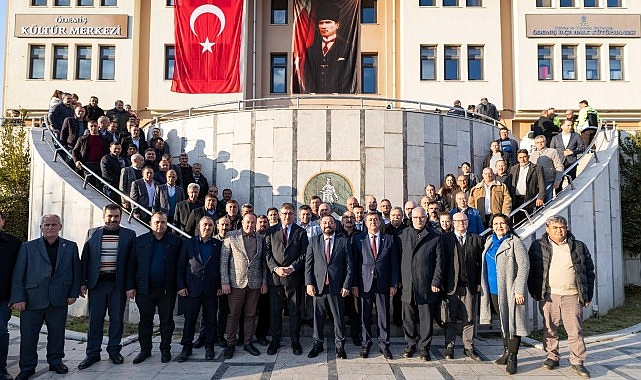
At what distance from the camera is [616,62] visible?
21.5 meters

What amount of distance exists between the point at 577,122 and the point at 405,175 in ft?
17.5

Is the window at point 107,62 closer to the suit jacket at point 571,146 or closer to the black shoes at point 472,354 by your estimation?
the suit jacket at point 571,146

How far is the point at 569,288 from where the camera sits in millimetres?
6508

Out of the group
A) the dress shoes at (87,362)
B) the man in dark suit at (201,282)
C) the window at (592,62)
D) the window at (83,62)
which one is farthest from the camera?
the window at (83,62)

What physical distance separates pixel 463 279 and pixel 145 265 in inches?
171

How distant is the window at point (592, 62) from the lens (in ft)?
70.4

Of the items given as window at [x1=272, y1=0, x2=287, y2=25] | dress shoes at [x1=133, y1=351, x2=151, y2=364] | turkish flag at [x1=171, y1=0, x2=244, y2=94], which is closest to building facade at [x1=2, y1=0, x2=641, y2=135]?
window at [x1=272, y1=0, x2=287, y2=25]

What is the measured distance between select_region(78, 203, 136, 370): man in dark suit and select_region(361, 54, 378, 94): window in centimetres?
1656

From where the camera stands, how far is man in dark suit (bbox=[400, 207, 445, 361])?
22.9ft

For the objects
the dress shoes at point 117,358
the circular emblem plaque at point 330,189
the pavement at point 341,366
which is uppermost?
the circular emblem plaque at point 330,189

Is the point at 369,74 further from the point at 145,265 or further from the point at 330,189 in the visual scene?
the point at 145,265

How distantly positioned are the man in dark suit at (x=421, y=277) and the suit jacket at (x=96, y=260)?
12.5 ft

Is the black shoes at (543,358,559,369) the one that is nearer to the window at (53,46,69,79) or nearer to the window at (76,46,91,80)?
the window at (76,46,91,80)

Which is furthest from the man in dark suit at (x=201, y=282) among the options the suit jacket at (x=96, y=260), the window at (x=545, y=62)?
the window at (x=545, y=62)
